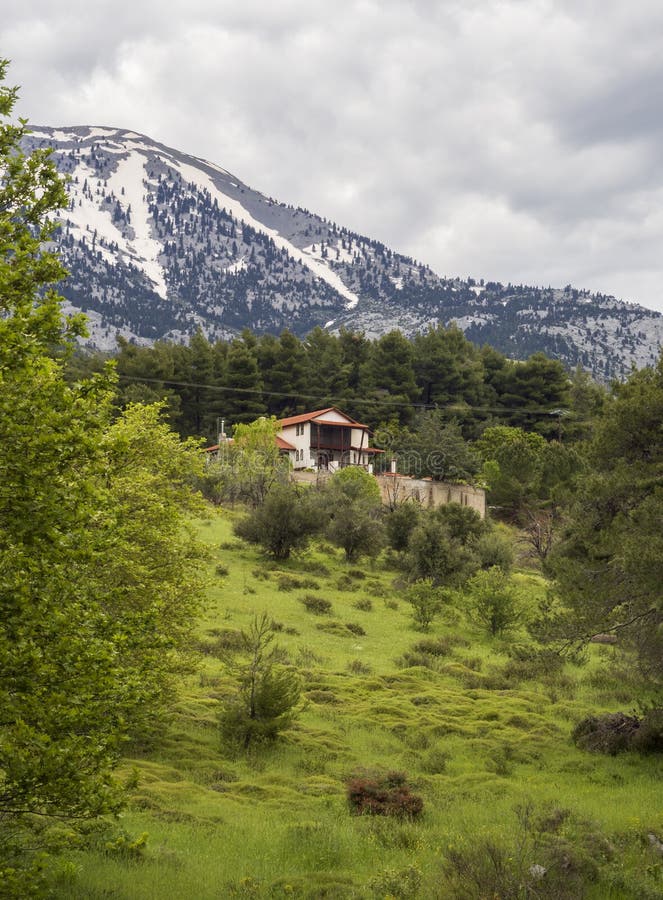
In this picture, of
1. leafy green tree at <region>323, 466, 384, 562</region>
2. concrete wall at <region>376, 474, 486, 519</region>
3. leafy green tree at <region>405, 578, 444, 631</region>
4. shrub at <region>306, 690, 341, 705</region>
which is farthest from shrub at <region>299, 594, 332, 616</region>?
concrete wall at <region>376, 474, 486, 519</region>

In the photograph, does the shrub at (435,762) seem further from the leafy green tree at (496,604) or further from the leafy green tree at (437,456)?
the leafy green tree at (437,456)

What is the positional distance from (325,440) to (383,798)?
2762 inches

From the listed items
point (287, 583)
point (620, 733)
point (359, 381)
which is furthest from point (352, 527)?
point (359, 381)

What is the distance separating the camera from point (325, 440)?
84188 mm

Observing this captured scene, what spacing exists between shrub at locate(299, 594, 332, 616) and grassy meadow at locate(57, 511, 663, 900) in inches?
62.2

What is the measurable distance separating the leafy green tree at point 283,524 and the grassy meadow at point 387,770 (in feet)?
42.0

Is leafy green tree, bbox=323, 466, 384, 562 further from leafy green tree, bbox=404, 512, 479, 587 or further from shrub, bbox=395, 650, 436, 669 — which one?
shrub, bbox=395, 650, 436, 669

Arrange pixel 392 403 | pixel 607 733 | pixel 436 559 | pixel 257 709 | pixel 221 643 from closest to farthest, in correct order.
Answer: pixel 257 709 < pixel 607 733 < pixel 221 643 < pixel 436 559 < pixel 392 403

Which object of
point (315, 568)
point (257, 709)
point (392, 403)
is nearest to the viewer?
point (257, 709)

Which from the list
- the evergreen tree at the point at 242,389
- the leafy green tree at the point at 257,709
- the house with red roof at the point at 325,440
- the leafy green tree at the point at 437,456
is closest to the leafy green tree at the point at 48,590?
the leafy green tree at the point at 257,709

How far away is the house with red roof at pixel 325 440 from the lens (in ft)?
260

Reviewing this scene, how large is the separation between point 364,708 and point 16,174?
57.0 ft

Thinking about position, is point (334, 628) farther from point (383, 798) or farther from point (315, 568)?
point (383, 798)

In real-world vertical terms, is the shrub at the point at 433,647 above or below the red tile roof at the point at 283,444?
below
